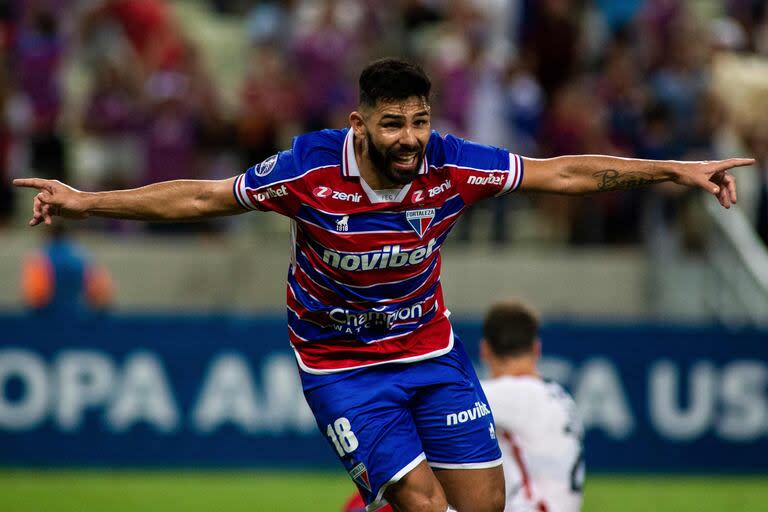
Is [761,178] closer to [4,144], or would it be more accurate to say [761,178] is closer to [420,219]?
[4,144]

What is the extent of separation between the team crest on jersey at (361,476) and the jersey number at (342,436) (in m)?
0.09

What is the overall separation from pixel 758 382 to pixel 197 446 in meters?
5.34

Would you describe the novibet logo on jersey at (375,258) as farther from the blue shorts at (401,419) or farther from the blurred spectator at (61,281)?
the blurred spectator at (61,281)

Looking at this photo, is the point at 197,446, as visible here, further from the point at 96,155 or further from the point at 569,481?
the point at 569,481

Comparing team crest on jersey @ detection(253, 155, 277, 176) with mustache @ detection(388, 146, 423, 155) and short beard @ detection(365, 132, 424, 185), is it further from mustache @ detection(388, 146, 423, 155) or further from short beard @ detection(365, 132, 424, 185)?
mustache @ detection(388, 146, 423, 155)

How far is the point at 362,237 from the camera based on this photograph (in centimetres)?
644

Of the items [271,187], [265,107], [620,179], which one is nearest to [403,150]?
[271,187]

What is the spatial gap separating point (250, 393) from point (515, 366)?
5870 mm

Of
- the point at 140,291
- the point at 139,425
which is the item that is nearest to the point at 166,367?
the point at 139,425

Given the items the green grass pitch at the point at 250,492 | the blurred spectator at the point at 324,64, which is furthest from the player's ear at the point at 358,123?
the blurred spectator at the point at 324,64

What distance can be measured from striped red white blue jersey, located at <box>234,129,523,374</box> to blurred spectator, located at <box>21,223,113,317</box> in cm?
678

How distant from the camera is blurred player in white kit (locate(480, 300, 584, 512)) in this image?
7062 mm

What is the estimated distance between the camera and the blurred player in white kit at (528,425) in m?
7.06

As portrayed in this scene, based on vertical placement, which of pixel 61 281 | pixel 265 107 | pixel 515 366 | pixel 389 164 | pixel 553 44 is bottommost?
pixel 515 366
